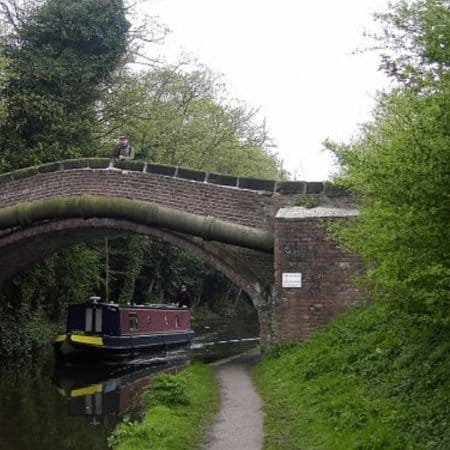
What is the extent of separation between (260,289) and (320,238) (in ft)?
6.18

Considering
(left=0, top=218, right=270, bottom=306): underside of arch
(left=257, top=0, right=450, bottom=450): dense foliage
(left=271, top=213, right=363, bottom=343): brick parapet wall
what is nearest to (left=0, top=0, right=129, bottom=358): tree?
(left=0, top=218, right=270, bottom=306): underside of arch

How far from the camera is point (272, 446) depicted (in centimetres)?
685

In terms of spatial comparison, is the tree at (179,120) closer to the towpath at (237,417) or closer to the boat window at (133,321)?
the boat window at (133,321)

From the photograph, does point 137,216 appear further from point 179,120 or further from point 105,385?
point 179,120

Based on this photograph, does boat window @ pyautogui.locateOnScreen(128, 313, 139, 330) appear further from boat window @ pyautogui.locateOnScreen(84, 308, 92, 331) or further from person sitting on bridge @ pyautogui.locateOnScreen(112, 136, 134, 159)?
person sitting on bridge @ pyautogui.locateOnScreen(112, 136, 134, 159)

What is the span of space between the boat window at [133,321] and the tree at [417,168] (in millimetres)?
13646

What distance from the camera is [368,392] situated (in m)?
7.56

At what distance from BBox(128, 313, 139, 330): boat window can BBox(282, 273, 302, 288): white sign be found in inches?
288

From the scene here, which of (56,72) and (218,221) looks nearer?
(218,221)

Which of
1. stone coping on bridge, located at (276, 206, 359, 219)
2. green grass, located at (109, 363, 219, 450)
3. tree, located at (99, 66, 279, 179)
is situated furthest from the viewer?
tree, located at (99, 66, 279, 179)

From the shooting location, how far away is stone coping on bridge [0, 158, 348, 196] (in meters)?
13.9

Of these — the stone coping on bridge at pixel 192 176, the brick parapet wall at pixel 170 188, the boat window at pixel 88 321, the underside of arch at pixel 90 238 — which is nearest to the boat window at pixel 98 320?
the boat window at pixel 88 321

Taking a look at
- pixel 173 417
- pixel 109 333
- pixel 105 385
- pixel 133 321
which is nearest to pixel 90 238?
pixel 109 333

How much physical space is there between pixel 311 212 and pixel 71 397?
223 inches
